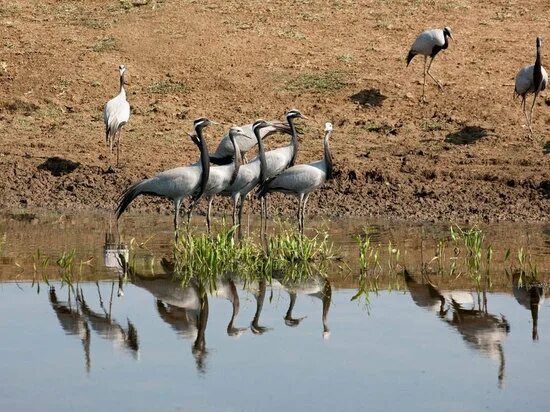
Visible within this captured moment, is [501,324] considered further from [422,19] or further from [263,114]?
[422,19]

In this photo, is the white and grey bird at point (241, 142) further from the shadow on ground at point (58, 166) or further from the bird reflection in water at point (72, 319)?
the bird reflection in water at point (72, 319)

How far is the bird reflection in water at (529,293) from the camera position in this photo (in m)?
10.3

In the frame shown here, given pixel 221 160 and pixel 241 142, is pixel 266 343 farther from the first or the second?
pixel 241 142

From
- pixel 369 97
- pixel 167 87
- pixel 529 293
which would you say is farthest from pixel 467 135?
pixel 529 293

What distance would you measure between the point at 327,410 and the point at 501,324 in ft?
8.95

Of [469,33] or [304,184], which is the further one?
[469,33]

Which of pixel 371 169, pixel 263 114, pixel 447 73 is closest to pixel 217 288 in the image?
pixel 371 169

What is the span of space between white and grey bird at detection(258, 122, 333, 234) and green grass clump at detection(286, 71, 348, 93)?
17.9 feet

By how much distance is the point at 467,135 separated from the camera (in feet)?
59.9

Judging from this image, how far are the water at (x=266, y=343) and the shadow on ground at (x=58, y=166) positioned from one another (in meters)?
4.50

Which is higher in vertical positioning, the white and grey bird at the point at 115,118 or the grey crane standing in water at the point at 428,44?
the grey crane standing in water at the point at 428,44

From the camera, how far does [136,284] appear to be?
37.1 feet

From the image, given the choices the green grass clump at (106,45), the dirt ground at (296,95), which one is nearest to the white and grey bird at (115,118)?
the dirt ground at (296,95)

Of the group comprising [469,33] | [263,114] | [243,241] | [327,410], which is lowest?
[327,410]
